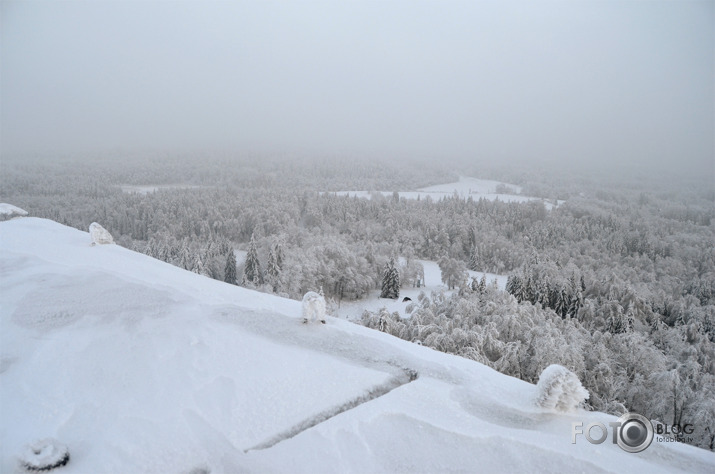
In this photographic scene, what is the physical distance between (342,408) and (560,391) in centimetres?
537

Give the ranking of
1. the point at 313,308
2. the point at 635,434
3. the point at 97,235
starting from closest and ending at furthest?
the point at 635,434 → the point at 313,308 → the point at 97,235

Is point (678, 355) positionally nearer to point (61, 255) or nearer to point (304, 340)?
point (304, 340)

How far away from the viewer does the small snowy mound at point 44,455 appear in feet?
22.4

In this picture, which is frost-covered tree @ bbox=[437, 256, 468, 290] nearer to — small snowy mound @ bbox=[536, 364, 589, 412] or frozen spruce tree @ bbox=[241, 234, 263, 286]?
frozen spruce tree @ bbox=[241, 234, 263, 286]

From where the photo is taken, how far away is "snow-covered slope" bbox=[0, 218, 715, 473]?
7.81m

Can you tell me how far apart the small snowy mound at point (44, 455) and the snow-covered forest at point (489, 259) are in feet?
76.8

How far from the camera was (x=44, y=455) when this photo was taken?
22.7ft

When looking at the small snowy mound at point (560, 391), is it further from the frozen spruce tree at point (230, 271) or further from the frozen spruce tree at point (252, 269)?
the frozen spruce tree at point (230, 271)

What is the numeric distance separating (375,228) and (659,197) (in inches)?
4993

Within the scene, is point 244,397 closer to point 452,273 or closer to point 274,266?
point 274,266

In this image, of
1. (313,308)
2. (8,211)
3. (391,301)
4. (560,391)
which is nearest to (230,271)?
(391,301)

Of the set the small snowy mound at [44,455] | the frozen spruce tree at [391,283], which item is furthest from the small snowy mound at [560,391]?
the frozen spruce tree at [391,283]

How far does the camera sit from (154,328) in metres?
12.0

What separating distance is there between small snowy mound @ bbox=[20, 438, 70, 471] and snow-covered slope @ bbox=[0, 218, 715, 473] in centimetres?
23
